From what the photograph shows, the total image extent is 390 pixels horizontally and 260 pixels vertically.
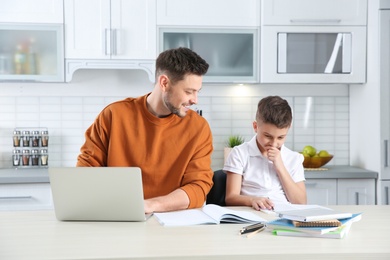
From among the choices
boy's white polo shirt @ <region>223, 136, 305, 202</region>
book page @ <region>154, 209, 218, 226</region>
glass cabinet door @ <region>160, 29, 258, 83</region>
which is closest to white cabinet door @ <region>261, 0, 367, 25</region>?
glass cabinet door @ <region>160, 29, 258, 83</region>

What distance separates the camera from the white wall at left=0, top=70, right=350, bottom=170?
4.09m

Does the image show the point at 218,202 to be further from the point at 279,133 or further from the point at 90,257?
the point at 90,257

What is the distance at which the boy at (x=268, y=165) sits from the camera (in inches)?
103

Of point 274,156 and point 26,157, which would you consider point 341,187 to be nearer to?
point 274,156

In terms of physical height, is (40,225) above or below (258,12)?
below

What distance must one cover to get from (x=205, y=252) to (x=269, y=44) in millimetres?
2462

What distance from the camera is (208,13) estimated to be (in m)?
3.90

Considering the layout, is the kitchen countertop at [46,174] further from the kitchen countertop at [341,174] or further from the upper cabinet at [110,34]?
the upper cabinet at [110,34]

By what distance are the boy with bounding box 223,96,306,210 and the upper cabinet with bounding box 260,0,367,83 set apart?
49.6 inches

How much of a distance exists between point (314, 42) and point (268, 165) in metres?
1.51

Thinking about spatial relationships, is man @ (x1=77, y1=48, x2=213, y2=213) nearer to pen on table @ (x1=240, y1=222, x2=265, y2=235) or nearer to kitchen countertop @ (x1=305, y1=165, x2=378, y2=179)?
pen on table @ (x1=240, y1=222, x2=265, y2=235)

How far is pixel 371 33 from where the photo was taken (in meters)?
3.91

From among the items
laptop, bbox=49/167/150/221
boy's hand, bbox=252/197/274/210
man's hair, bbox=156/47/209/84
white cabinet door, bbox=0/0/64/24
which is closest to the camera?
laptop, bbox=49/167/150/221

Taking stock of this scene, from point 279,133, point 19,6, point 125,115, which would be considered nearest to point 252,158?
point 279,133
